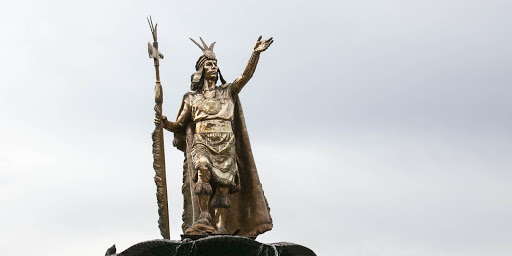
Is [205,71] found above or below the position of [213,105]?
above

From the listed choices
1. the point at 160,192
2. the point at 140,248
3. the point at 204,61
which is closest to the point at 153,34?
the point at 204,61

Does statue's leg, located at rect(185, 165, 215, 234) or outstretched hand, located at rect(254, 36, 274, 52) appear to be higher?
outstretched hand, located at rect(254, 36, 274, 52)

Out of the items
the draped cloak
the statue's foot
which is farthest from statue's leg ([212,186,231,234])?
the statue's foot

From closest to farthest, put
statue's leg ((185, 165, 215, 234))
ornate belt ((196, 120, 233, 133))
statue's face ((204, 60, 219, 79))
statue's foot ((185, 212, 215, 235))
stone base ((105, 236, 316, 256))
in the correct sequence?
stone base ((105, 236, 316, 256)) < statue's foot ((185, 212, 215, 235)) < statue's leg ((185, 165, 215, 234)) < ornate belt ((196, 120, 233, 133)) < statue's face ((204, 60, 219, 79))

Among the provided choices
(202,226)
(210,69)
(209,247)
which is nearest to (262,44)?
(210,69)

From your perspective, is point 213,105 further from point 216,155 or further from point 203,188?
point 203,188

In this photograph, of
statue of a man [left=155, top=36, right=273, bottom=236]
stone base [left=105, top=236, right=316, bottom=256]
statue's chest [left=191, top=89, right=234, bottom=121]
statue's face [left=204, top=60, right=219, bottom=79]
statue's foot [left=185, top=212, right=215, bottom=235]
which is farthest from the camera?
statue's face [left=204, top=60, right=219, bottom=79]

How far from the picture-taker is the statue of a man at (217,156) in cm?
1916

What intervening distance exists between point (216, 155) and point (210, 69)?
1692 mm

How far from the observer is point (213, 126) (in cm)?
1958

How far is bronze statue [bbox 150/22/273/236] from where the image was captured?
19172mm

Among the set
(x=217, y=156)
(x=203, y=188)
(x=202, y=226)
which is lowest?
(x=202, y=226)

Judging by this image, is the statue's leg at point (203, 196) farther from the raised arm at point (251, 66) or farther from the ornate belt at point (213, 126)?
the raised arm at point (251, 66)

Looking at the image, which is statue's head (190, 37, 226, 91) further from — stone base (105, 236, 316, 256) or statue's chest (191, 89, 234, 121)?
stone base (105, 236, 316, 256)
